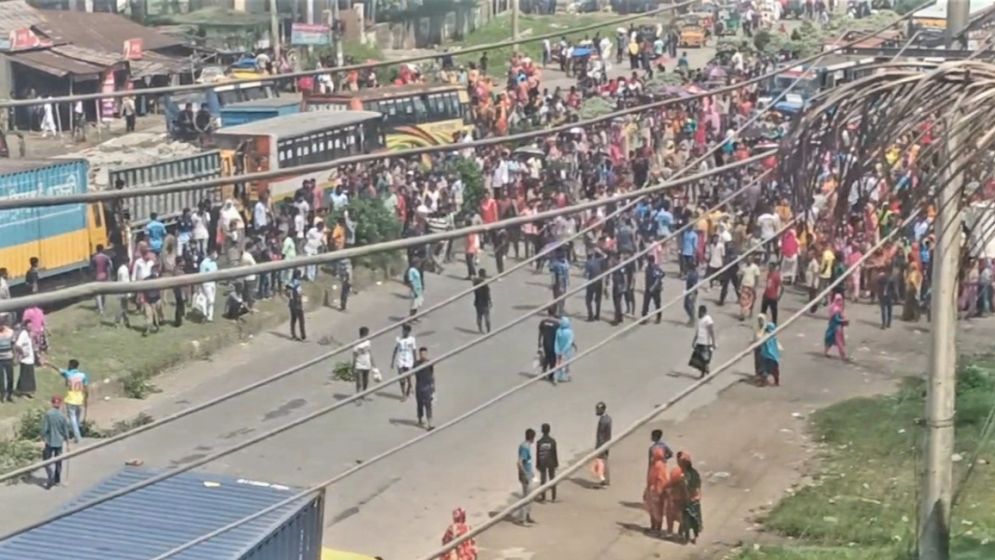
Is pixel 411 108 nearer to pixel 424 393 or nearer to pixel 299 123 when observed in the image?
pixel 299 123

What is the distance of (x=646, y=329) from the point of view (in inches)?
901

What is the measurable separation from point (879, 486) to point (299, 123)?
16.1m

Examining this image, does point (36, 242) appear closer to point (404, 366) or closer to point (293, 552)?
point (404, 366)

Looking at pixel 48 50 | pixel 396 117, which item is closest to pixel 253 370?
pixel 396 117

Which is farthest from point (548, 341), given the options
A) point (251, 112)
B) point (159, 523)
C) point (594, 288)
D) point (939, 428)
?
point (251, 112)

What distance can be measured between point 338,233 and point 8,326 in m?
6.44

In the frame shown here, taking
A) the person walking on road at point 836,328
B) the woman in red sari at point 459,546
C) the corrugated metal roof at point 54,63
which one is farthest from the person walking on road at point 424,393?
the corrugated metal roof at point 54,63

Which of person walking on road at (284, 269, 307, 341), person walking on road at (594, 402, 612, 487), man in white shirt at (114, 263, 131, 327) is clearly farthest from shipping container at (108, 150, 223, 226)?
person walking on road at (594, 402, 612, 487)

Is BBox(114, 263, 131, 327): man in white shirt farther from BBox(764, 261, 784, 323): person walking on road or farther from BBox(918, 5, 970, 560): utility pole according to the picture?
BBox(918, 5, 970, 560): utility pole

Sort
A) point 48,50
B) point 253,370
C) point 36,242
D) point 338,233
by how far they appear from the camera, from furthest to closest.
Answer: point 48,50
point 338,233
point 36,242
point 253,370

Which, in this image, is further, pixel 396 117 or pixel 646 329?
pixel 396 117

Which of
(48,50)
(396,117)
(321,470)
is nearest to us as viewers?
(321,470)

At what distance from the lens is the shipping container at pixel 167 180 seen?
80.6ft

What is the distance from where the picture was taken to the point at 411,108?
33.2 m
